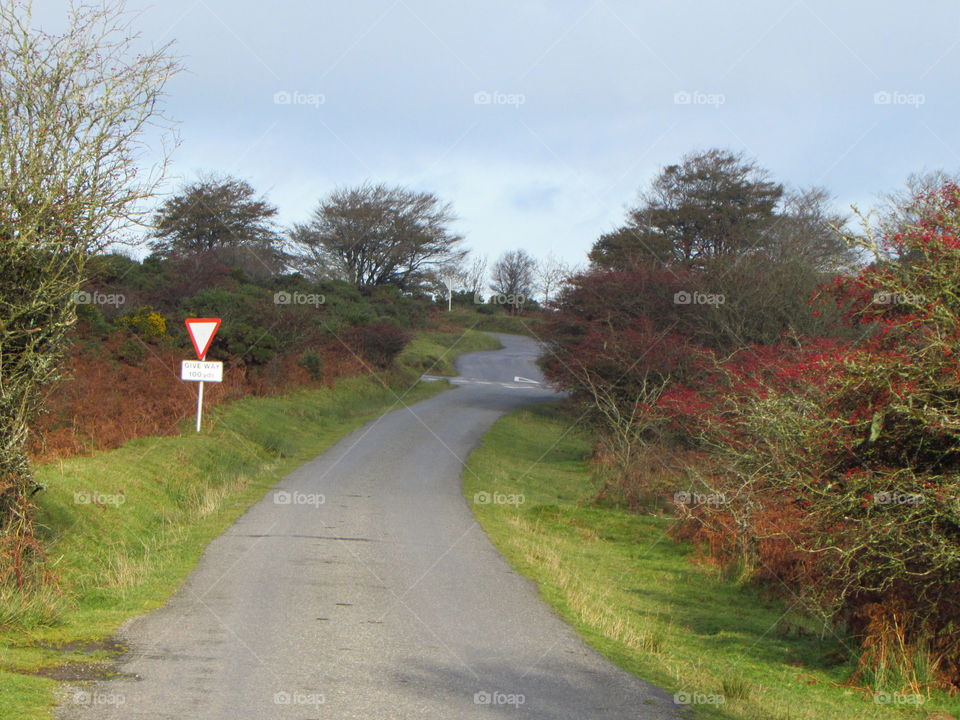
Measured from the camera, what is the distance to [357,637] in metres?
8.15

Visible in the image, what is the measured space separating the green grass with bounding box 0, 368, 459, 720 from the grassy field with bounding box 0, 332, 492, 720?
0.05 ft

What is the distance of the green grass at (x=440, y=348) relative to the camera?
176 ft

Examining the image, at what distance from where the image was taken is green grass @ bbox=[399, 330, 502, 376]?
5353 centimetres

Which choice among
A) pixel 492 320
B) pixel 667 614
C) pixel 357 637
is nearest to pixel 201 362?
pixel 667 614

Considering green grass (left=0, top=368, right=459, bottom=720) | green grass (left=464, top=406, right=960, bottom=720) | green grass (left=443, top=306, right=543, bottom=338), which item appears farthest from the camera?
green grass (left=443, top=306, right=543, bottom=338)

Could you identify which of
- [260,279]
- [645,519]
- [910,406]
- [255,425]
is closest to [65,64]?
[910,406]

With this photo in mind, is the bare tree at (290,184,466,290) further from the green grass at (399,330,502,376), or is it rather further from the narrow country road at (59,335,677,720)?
the narrow country road at (59,335,677,720)

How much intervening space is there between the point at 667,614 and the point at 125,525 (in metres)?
7.21

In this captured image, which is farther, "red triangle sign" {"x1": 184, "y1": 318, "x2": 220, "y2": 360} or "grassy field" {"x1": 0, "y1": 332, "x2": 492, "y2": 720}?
"red triangle sign" {"x1": 184, "y1": 318, "x2": 220, "y2": 360}

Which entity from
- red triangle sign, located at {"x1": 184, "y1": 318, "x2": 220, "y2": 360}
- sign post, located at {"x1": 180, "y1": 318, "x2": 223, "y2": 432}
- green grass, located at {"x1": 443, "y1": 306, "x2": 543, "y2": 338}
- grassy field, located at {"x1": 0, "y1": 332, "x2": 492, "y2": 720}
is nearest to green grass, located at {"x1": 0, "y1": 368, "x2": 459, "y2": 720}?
grassy field, located at {"x1": 0, "y1": 332, "x2": 492, "y2": 720}

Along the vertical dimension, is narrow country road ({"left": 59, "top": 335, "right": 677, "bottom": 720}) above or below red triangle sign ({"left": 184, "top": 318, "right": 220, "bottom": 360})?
below

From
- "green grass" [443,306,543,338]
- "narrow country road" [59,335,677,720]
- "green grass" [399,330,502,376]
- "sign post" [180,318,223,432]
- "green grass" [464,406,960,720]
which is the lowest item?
"green grass" [464,406,960,720]

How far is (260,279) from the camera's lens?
50688 millimetres

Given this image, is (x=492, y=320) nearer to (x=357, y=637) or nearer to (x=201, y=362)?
(x=201, y=362)
